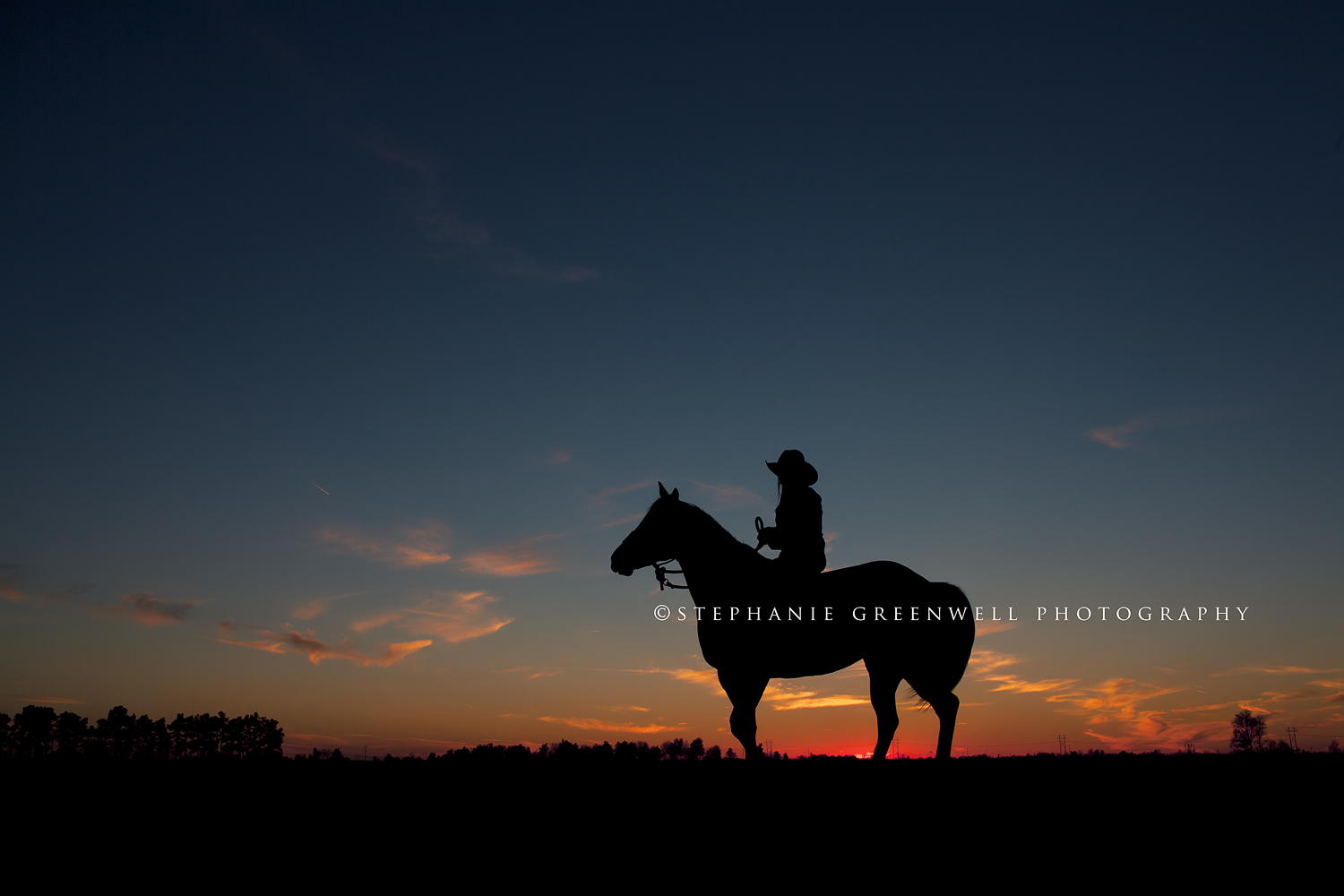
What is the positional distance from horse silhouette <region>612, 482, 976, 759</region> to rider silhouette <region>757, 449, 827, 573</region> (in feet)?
0.98

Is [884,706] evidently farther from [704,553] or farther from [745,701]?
[704,553]

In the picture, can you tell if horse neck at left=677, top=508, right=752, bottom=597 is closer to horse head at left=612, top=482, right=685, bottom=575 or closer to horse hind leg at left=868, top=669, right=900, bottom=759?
horse head at left=612, top=482, right=685, bottom=575

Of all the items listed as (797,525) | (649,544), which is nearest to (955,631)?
(797,525)

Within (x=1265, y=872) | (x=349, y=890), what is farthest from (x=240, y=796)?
(x=1265, y=872)

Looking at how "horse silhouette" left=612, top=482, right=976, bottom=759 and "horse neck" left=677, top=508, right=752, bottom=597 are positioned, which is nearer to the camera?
"horse silhouette" left=612, top=482, right=976, bottom=759

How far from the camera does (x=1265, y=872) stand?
527 centimetres

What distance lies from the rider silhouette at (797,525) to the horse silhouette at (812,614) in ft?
0.98

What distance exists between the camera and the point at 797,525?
12.1 m

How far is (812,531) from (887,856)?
6840 millimetres

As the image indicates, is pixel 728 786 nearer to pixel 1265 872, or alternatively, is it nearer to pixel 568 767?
pixel 568 767

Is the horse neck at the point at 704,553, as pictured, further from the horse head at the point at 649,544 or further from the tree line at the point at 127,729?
the tree line at the point at 127,729

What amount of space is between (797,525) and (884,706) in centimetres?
299

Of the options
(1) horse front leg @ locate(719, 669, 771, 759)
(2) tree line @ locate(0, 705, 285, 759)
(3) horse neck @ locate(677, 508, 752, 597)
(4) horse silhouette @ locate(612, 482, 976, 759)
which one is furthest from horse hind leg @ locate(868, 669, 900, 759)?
(2) tree line @ locate(0, 705, 285, 759)

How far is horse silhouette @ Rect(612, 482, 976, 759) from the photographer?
11.5 metres
